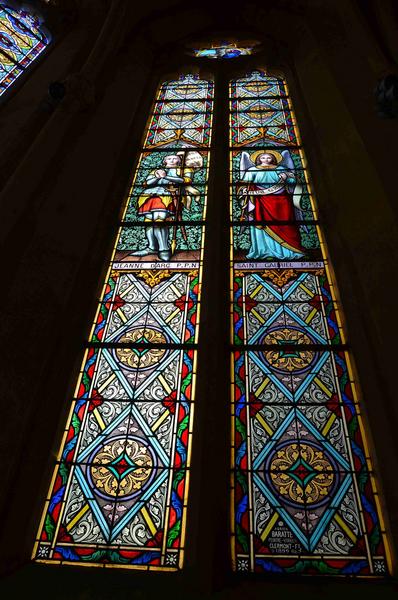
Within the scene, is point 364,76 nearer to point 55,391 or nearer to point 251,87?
point 251,87

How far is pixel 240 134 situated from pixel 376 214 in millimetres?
2343

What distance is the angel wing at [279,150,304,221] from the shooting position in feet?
14.9

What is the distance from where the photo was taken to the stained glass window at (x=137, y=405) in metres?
2.59

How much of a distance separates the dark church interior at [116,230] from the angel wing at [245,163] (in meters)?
0.19

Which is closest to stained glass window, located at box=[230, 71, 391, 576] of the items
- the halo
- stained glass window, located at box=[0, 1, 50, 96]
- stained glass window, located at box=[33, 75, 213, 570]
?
stained glass window, located at box=[33, 75, 213, 570]

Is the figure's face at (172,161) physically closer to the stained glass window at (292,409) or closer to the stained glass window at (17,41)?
the stained glass window at (292,409)

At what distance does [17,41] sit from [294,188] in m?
3.57

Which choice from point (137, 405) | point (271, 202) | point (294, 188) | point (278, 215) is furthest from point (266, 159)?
point (137, 405)

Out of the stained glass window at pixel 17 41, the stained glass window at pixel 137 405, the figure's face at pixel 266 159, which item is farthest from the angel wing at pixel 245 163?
the stained glass window at pixel 17 41

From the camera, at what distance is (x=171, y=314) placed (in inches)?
143

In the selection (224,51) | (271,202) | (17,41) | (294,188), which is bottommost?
(271,202)

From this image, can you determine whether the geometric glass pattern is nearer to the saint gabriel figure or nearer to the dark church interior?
the dark church interior

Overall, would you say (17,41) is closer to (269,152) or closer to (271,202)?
(269,152)

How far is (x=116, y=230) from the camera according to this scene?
4418mm
